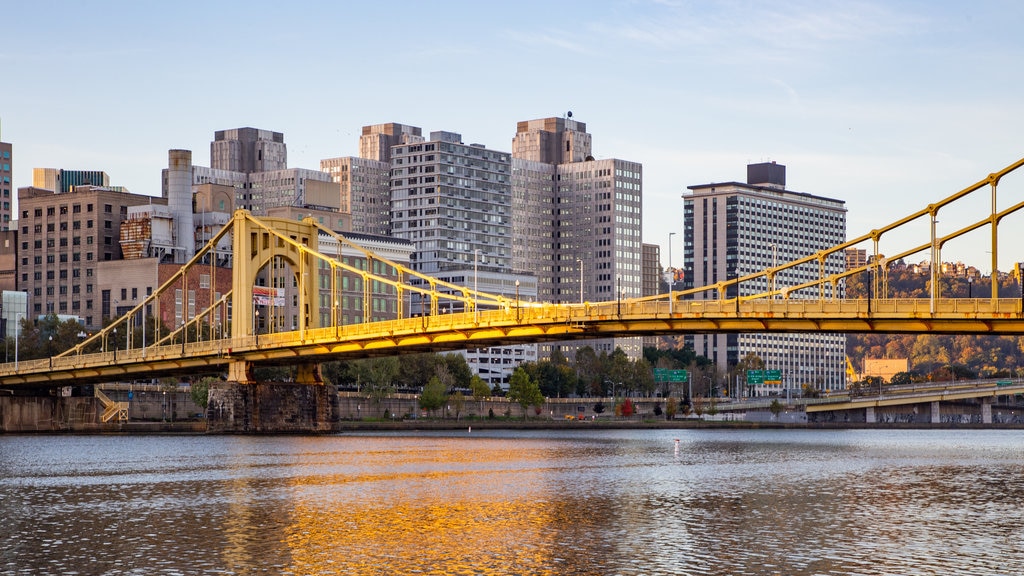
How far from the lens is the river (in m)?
42.5

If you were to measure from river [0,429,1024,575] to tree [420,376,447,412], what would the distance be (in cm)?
7374

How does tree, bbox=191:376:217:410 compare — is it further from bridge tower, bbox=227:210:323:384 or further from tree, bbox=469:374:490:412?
tree, bbox=469:374:490:412

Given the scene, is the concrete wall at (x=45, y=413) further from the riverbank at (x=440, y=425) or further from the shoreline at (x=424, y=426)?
the riverbank at (x=440, y=425)

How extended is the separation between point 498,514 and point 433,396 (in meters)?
118

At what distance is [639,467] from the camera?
85.4 meters

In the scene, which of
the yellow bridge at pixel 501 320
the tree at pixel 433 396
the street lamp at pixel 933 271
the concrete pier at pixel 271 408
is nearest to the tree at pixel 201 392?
the yellow bridge at pixel 501 320

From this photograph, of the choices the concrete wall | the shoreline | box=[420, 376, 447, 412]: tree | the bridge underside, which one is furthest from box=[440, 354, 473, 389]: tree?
the bridge underside

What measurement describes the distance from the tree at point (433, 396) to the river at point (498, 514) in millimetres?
73738

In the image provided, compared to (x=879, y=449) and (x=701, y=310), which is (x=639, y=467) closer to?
(x=701, y=310)

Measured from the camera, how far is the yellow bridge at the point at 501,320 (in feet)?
282

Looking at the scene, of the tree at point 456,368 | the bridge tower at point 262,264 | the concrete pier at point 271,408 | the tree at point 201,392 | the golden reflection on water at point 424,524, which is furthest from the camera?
the tree at point 456,368

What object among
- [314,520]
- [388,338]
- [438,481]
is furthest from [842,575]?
[388,338]

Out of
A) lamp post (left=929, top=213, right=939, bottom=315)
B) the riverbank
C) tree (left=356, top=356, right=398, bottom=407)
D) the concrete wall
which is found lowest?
the riverbank

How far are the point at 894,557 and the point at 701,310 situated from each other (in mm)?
51178
